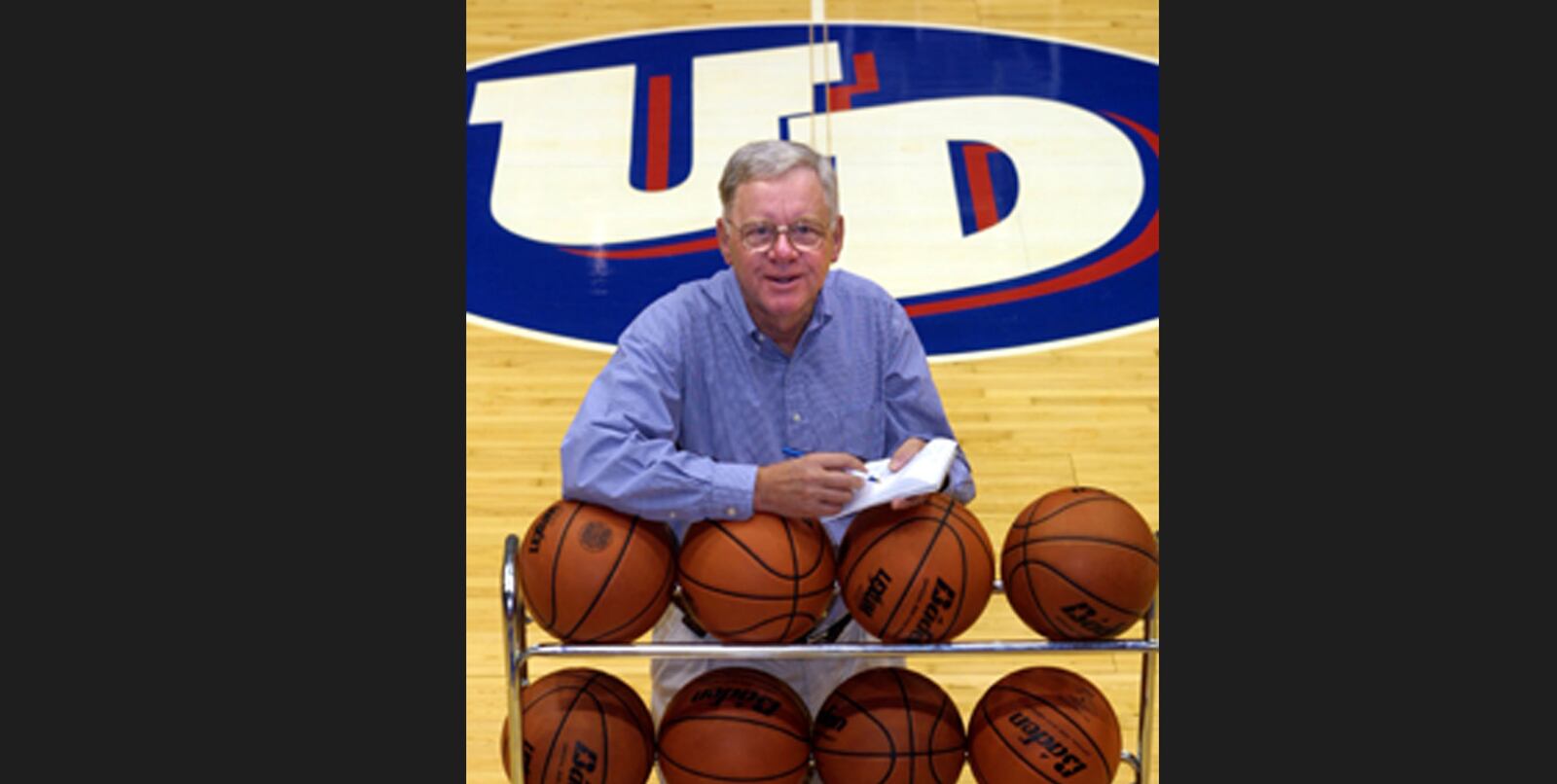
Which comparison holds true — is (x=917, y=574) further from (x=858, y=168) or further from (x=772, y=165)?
(x=858, y=168)

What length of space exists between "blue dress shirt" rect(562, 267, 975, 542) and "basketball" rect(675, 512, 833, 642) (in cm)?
15

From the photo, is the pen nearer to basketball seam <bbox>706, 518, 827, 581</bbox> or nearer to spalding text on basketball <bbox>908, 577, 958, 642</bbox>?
basketball seam <bbox>706, 518, 827, 581</bbox>

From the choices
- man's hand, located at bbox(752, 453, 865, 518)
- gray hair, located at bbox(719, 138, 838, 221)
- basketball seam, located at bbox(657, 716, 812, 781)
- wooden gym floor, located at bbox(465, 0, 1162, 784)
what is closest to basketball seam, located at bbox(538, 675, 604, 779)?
basketball seam, located at bbox(657, 716, 812, 781)

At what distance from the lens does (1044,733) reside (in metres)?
4.40

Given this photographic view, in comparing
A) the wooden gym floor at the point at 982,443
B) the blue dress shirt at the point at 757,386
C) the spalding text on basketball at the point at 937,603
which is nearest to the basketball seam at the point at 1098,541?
the spalding text on basketball at the point at 937,603

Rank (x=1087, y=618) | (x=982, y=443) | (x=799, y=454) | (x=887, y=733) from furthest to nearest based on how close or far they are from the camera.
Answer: (x=982, y=443) → (x=799, y=454) → (x=887, y=733) → (x=1087, y=618)

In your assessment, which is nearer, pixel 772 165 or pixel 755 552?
pixel 755 552

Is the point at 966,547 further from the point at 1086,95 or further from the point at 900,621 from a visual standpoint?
the point at 1086,95

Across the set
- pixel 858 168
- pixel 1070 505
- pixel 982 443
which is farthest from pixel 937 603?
pixel 858 168

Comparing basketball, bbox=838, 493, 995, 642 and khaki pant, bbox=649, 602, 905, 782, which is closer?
basketball, bbox=838, 493, 995, 642

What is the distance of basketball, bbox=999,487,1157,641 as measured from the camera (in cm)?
427

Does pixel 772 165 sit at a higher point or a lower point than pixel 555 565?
higher

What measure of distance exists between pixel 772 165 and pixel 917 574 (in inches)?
41.6

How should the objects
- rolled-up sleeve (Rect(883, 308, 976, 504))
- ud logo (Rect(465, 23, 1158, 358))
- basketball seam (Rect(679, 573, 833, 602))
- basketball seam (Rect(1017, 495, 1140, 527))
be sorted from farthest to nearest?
ud logo (Rect(465, 23, 1158, 358)), rolled-up sleeve (Rect(883, 308, 976, 504)), basketball seam (Rect(1017, 495, 1140, 527)), basketball seam (Rect(679, 573, 833, 602))
